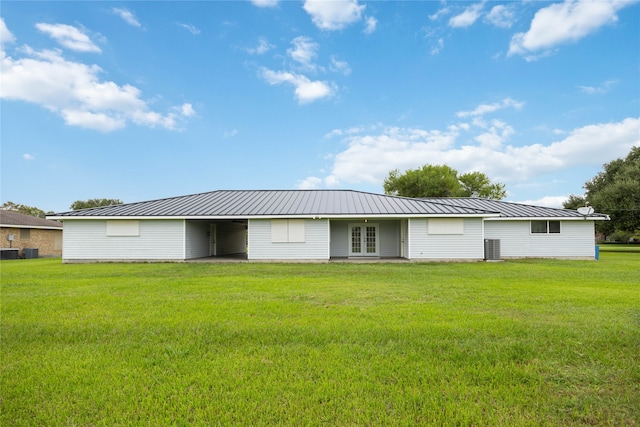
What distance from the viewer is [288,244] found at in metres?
16.5

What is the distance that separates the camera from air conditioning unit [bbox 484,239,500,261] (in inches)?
647

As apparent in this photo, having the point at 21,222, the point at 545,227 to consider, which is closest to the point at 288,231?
the point at 545,227

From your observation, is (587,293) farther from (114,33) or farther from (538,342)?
(114,33)

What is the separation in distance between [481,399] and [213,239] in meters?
20.0

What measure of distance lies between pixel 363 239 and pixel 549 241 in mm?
10152

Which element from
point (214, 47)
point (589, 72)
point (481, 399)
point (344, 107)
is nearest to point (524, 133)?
point (589, 72)

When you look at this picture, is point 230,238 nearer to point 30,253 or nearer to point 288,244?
point 288,244

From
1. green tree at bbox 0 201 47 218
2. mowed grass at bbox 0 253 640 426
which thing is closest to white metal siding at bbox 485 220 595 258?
mowed grass at bbox 0 253 640 426

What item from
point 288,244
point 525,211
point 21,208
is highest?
point 21,208

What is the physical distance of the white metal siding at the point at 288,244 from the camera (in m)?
16.4

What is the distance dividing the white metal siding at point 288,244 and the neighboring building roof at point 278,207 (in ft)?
2.07

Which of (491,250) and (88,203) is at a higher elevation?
(88,203)

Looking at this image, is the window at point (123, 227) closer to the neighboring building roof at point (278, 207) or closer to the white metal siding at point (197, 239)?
the neighboring building roof at point (278, 207)

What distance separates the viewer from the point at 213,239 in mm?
21062
